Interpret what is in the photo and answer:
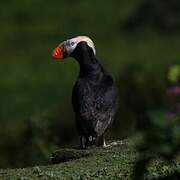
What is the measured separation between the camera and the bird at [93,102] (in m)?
10.3

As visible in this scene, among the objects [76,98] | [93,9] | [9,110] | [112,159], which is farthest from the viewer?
[93,9]

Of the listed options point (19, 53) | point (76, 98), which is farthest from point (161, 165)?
point (19, 53)

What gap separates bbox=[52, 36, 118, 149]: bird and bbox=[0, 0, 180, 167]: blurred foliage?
0.32 m

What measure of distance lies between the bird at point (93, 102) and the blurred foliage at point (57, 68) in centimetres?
32

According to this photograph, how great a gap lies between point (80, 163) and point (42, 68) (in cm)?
2217

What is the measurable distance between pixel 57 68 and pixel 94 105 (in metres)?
20.6

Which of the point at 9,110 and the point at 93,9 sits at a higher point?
the point at 93,9

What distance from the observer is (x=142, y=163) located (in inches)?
234

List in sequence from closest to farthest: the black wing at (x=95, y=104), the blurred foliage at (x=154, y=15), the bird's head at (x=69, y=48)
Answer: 1. the black wing at (x=95, y=104)
2. the bird's head at (x=69, y=48)
3. the blurred foliage at (x=154, y=15)

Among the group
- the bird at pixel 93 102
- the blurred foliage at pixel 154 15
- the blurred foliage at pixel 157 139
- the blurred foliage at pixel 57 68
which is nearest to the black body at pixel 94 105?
the bird at pixel 93 102

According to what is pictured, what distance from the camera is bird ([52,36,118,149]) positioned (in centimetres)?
1034

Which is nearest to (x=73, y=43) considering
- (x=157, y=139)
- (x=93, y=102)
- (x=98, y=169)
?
(x=93, y=102)

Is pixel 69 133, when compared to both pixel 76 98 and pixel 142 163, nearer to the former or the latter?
pixel 76 98

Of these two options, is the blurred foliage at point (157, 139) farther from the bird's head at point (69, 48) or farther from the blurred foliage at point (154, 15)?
the blurred foliage at point (154, 15)
